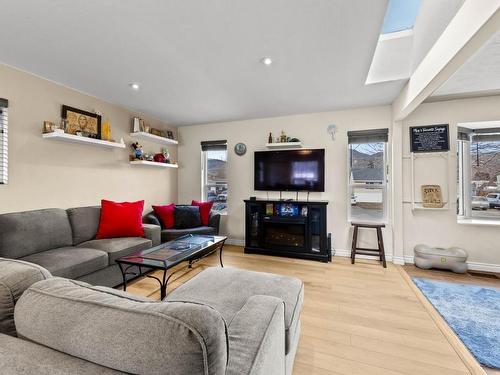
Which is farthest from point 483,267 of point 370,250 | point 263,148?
point 263,148

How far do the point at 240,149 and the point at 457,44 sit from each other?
3148 millimetres

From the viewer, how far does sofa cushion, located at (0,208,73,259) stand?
7.04 ft

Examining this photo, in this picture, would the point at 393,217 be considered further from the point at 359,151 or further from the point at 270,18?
the point at 270,18

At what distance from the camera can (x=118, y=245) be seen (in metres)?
2.65

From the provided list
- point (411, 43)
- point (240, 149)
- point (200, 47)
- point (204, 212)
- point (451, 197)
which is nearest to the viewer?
point (200, 47)

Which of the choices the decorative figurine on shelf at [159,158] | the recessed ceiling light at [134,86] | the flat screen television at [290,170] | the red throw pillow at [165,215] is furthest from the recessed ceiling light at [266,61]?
the red throw pillow at [165,215]

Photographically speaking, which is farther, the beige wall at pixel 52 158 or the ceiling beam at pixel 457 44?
the beige wall at pixel 52 158

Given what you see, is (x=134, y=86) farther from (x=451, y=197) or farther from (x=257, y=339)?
(x=451, y=197)

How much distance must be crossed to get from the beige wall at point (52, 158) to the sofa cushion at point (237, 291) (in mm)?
2252

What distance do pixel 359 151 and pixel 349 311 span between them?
8.10ft

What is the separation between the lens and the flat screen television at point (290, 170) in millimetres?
3779

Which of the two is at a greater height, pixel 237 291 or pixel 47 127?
pixel 47 127

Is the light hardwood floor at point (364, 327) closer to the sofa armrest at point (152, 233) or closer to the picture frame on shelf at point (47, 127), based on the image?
the sofa armrest at point (152, 233)

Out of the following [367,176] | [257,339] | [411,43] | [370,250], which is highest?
[411,43]
